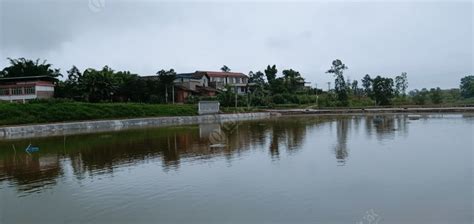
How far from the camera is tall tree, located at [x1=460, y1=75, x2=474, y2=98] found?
223 feet

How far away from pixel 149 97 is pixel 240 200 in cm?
4230

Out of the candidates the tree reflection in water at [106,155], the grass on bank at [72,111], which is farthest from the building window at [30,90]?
the tree reflection in water at [106,155]

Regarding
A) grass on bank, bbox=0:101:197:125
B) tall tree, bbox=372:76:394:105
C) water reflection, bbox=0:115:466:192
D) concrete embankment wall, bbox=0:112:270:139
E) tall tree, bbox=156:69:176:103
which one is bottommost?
water reflection, bbox=0:115:466:192

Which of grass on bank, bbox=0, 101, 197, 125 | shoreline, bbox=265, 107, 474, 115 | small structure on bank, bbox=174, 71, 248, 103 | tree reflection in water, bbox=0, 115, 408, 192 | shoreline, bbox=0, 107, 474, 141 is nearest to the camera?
tree reflection in water, bbox=0, 115, 408, 192

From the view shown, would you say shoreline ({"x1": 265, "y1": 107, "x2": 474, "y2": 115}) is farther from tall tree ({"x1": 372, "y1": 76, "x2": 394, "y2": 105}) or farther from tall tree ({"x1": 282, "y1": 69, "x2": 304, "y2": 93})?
tall tree ({"x1": 282, "y1": 69, "x2": 304, "y2": 93})

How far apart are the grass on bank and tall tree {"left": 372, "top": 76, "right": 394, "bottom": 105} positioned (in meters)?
29.7

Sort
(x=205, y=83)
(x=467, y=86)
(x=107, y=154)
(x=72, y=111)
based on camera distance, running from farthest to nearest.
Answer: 1. (x=467, y=86)
2. (x=205, y=83)
3. (x=72, y=111)
4. (x=107, y=154)

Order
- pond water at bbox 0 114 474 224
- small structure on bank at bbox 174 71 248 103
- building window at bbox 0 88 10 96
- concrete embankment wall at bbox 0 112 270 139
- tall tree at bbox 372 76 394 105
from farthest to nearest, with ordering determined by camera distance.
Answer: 1. tall tree at bbox 372 76 394 105
2. small structure on bank at bbox 174 71 248 103
3. building window at bbox 0 88 10 96
4. concrete embankment wall at bbox 0 112 270 139
5. pond water at bbox 0 114 474 224

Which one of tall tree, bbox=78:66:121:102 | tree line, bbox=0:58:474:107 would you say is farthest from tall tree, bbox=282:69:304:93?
tall tree, bbox=78:66:121:102

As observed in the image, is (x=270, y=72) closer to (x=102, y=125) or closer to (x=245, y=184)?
(x=102, y=125)

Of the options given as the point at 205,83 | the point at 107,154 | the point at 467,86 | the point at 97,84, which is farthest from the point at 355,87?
the point at 107,154

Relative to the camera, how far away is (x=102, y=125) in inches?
1312

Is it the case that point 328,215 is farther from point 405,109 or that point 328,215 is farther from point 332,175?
point 405,109

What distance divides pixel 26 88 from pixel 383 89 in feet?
153
